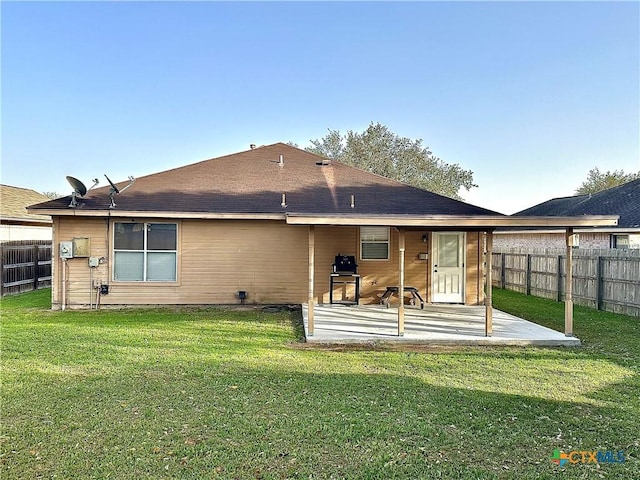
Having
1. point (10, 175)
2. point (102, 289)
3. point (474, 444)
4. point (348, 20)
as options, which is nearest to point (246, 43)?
point (348, 20)

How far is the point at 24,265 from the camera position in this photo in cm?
1288

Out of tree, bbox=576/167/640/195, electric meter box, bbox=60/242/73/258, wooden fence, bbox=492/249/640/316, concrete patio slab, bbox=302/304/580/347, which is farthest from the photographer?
tree, bbox=576/167/640/195

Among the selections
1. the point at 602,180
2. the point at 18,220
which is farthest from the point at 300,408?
the point at 602,180

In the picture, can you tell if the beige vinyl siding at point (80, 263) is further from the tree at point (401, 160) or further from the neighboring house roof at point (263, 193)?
the tree at point (401, 160)

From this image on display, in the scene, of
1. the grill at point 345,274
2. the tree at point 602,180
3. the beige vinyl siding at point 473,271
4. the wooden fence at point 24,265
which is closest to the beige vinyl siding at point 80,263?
the wooden fence at point 24,265

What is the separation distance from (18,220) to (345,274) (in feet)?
34.6

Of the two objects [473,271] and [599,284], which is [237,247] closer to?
[473,271]

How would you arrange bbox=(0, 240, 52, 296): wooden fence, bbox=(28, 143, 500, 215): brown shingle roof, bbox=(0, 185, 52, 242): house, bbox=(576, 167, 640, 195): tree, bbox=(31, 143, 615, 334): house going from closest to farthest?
bbox=(31, 143, 615, 334): house → bbox=(28, 143, 500, 215): brown shingle roof → bbox=(0, 240, 52, 296): wooden fence → bbox=(0, 185, 52, 242): house → bbox=(576, 167, 640, 195): tree

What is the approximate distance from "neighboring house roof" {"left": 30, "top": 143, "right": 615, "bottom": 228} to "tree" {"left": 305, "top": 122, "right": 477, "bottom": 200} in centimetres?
1987

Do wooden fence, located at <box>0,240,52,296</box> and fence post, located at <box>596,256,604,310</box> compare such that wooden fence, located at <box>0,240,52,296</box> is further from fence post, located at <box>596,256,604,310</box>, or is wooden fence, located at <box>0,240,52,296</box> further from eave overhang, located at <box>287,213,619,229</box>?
fence post, located at <box>596,256,604,310</box>

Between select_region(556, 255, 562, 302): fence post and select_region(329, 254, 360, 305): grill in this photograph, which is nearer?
select_region(329, 254, 360, 305): grill

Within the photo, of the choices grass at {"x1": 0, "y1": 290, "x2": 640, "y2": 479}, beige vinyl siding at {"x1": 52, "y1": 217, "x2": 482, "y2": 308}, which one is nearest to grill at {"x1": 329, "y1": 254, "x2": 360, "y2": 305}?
beige vinyl siding at {"x1": 52, "y1": 217, "x2": 482, "y2": 308}

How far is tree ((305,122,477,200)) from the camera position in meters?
31.9

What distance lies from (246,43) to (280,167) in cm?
476
